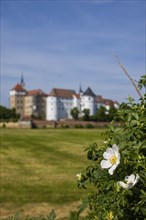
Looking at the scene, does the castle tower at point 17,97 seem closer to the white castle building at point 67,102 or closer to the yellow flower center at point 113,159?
the white castle building at point 67,102

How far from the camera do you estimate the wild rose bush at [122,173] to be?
90.3 inches

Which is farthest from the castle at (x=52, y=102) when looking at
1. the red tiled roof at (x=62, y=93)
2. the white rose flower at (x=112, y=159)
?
the white rose flower at (x=112, y=159)

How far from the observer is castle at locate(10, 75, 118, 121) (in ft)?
534

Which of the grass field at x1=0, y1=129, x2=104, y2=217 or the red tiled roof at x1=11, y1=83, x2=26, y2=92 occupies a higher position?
the red tiled roof at x1=11, y1=83, x2=26, y2=92

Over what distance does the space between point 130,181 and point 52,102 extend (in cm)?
16086

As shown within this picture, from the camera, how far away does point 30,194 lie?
1032 centimetres

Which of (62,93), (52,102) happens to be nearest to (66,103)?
(62,93)

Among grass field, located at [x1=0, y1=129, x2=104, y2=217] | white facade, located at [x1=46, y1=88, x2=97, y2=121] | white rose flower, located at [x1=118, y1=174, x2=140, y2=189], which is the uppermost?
white facade, located at [x1=46, y1=88, x2=97, y2=121]

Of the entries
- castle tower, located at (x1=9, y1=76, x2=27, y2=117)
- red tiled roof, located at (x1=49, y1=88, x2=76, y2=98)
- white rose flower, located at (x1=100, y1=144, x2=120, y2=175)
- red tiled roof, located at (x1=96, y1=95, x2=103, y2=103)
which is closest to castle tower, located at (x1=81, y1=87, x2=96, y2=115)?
red tiled roof, located at (x1=49, y1=88, x2=76, y2=98)

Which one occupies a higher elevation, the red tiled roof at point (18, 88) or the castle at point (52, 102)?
the red tiled roof at point (18, 88)

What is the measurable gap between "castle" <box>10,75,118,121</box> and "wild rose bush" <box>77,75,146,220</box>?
15647 cm

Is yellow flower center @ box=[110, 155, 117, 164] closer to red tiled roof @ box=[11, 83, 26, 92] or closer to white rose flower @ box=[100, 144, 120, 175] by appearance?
white rose flower @ box=[100, 144, 120, 175]

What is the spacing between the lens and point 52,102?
162875 mm

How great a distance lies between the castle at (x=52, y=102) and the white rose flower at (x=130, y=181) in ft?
515
